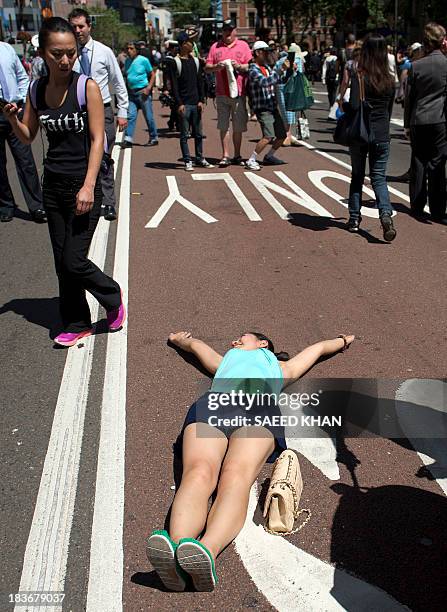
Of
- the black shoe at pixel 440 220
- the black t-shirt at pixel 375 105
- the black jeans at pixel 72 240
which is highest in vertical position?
Answer: the black t-shirt at pixel 375 105

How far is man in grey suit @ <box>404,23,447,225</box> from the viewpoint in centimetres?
819

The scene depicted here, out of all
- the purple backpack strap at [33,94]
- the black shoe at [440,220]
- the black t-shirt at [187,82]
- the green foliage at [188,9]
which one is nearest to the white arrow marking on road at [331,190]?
the black shoe at [440,220]

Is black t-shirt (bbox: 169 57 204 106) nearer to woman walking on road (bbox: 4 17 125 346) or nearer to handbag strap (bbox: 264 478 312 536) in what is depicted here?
woman walking on road (bbox: 4 17 125 346)

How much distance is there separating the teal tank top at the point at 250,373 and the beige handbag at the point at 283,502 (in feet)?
1.98

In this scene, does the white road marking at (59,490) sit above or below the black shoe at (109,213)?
above

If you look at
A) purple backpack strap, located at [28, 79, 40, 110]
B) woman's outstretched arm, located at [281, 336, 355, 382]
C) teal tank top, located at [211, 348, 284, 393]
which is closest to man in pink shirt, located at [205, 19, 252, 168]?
purple backpack strap, located at [28, 79, 40, 110]

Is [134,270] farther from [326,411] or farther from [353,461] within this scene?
[353,461]

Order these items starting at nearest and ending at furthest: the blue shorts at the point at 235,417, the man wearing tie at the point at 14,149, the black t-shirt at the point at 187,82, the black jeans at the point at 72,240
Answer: the blue shorts at the point at 235,417
the black jeans at the point at 72,240
the man wearing tie at the point at 14,149
the black t-shirt at the point at 187,82

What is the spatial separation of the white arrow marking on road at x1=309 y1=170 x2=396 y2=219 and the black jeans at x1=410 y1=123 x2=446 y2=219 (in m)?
0.41

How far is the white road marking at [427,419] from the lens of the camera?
3.72m

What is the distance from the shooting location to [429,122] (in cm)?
834

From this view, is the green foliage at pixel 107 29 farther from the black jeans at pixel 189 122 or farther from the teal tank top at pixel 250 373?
the teal tank top at pixel 250 373

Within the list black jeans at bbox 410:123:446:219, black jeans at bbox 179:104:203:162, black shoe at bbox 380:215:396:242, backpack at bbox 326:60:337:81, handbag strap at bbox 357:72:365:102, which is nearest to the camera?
handbag strap at bbox 357:72:365:102

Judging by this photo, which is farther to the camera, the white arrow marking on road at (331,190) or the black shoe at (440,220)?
the white arrow marking on road at (331,190)
